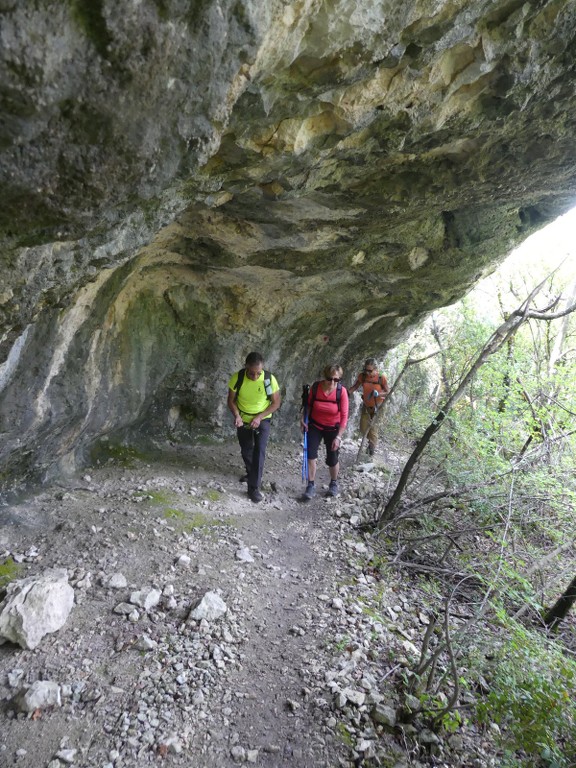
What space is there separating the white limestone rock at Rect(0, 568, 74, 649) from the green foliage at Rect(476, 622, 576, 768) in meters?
3.23

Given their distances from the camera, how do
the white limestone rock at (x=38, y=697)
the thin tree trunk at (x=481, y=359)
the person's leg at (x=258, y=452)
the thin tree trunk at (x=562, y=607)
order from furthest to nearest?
1. the person's leg at (x=258, y=452)
2. the thin tree trunk at (x=481, y=359)
3. the thin tree trunk at (x=562, y=607)
4. the white limestone rock at (x=38, y=697)

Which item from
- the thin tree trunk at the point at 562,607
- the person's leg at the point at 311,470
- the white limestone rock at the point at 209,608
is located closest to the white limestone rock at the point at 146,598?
the white limestone rock at the point at 209,608

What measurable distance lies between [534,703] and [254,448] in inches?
167

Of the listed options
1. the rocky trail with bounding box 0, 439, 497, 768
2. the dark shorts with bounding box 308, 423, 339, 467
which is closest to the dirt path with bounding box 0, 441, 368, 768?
the rocky trail with bounding box 0, 439, 497, 768

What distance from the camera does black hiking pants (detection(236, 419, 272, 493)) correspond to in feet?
20.8

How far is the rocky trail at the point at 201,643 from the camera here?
278cm

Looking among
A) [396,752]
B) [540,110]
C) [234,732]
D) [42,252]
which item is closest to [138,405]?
[42,252]

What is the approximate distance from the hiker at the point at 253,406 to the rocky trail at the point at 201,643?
0.72 metres

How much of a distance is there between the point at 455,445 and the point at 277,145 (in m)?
5.79

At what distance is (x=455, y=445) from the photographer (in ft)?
24.2

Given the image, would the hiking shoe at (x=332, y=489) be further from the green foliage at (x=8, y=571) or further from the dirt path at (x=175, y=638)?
the green foliage at (x=8, y=571)

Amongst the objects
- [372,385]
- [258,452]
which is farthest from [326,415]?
Result: [372,385]

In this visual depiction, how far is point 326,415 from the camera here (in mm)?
6602

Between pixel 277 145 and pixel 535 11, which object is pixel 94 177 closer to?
pixel 277 145
